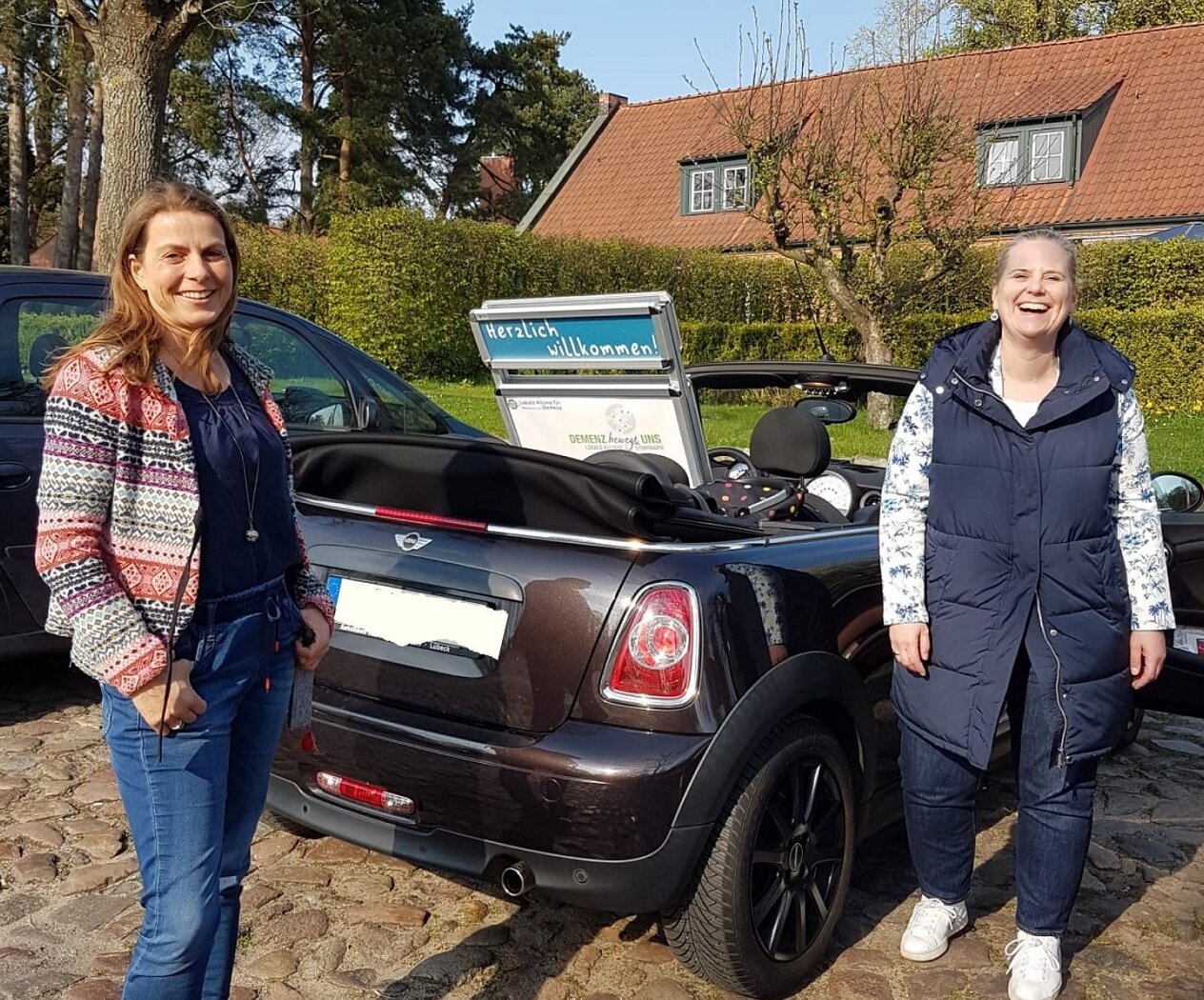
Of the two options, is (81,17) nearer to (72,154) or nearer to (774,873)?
(774,873)

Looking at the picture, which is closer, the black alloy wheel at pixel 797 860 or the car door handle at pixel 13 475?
the black alloy wheel at pixel 797 860

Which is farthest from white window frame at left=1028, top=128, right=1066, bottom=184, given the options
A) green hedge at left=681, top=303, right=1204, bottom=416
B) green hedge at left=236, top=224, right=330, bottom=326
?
green hedge at left=236, top=224, right=330, bottom=326

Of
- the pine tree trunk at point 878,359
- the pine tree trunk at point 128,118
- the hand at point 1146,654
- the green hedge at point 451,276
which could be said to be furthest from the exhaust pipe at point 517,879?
the green hedge at point 451,276

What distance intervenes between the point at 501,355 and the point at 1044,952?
300 cm

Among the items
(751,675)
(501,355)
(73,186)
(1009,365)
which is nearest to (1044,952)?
(751,675)

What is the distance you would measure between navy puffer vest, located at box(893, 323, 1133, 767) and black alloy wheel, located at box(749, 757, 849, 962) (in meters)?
0.33

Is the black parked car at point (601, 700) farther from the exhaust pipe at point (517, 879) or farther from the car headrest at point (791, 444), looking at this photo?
the car headrest at point (791, 444)

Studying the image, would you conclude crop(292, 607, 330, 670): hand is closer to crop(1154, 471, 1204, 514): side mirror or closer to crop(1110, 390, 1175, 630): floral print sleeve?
crop(1110, 390, 1175, 630): floral print sleeve

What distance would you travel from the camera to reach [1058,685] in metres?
2.86

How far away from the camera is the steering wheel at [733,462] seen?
14.8 ft

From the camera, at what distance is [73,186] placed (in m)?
30.3

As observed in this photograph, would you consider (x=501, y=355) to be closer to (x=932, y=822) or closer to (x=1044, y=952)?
(x=932, y=822)

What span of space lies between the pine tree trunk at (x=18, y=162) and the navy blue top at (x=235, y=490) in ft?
109

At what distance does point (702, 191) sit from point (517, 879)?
26.7 metres
